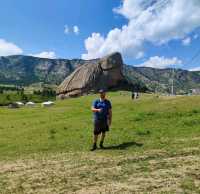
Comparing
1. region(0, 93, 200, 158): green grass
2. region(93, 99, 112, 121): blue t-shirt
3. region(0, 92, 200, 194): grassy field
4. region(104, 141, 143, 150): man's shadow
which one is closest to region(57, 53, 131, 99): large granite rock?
region(0, 93, 200, 158): green grass

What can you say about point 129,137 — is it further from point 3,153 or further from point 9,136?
point 9,136

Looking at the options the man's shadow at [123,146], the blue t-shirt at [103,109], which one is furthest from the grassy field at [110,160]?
the blue t-shirt at [103,109]

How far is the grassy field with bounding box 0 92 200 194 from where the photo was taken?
11.9m

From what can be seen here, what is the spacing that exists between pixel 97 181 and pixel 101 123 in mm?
7531

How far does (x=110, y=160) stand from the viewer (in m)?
15.9

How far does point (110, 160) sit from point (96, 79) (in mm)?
117645

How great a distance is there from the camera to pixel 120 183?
12.1 meters

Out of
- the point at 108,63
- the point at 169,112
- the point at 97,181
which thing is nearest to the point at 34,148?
the point at 97,181

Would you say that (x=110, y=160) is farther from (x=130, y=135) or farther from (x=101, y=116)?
(x=130, y=135)

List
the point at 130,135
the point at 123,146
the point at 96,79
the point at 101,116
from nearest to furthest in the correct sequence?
the point at 123,146 < the point at 101,116 < the point at 130,135 < the point at 96,79

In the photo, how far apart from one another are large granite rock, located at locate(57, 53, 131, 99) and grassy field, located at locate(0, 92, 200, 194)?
99524 millimetres

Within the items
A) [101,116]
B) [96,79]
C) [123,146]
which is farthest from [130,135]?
[96,79]

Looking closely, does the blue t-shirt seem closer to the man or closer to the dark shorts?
the man

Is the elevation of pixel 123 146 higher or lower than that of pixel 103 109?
lower
